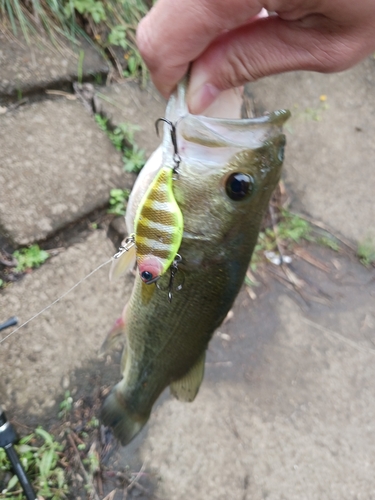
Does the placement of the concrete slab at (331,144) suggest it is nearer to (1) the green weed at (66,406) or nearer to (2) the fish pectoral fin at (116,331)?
(2) the fish pectoral fin at (116,331)

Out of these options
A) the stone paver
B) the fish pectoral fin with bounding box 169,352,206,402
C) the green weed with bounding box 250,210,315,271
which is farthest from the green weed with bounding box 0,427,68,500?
the green weed with bounding box 250,210,315,271

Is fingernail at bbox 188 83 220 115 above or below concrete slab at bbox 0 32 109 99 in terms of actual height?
above

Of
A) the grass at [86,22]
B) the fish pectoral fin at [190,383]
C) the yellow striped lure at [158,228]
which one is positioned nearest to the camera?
the yellow striped lure at [158,228]

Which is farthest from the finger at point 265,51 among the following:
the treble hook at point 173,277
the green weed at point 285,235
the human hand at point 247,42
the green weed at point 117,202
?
the green weed at point 285,235

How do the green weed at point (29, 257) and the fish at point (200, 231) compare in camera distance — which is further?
the green weed at point (29, 257)

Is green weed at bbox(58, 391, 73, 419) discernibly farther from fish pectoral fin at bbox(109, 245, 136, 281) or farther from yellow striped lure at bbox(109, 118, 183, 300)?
yellow striped lure at bbox(109, 118, 183, 300)

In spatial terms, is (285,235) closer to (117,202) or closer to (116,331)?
(117,202)
